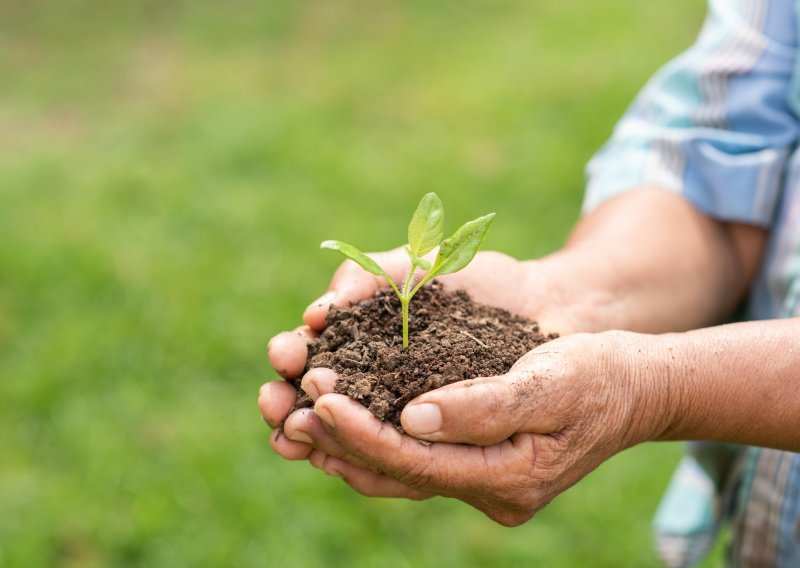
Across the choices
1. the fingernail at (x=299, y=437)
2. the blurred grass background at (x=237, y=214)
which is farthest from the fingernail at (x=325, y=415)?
the blurred grass background at (x=237, y=214)

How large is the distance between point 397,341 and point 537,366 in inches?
14.0

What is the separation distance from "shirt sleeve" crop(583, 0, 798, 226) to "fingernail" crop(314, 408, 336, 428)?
3.75 feet

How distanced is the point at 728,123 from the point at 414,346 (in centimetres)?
110

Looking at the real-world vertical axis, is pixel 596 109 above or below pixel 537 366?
above

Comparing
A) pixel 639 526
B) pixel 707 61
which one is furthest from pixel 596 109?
pixel 707 61

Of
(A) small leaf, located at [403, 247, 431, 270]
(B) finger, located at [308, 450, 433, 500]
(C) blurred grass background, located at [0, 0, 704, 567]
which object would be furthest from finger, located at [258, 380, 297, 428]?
(C) blurred grass background, located at [0, 0, 704, 567]

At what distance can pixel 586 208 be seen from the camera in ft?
8.22

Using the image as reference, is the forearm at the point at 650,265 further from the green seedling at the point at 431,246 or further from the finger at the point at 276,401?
the finger at the point at 276,401

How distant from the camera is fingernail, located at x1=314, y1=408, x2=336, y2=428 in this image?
1646 mm

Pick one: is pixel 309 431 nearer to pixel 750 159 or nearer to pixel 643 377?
pixel 643 377

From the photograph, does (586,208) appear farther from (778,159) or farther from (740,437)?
(740,437)

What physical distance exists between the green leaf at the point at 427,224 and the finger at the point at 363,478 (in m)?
0.48

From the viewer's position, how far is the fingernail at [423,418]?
5.32ft

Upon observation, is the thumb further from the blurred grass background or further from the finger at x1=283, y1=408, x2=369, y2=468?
the blurred grass background
